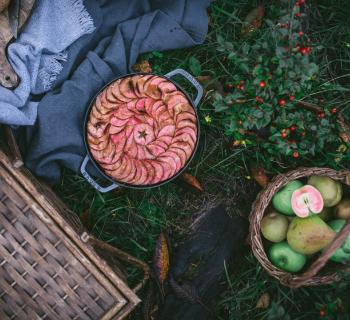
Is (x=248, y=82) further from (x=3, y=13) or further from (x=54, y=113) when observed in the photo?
(x=3, y=13)

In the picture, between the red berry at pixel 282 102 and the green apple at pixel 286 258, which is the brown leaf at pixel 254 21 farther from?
the green apple at pixel 286 258

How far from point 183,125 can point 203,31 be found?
1.88 ft

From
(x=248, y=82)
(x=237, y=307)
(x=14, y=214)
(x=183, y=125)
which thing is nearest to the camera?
(x=14, y=214)

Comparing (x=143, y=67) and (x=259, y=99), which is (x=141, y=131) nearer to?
(x=143, y=67)

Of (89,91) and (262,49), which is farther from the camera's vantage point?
(89,91)

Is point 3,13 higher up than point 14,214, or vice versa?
point 3,13

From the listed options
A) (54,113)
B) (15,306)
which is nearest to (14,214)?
(15,306)

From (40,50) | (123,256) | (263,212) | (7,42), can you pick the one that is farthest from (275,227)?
(7,42)

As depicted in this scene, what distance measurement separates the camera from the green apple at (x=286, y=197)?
2064 mm

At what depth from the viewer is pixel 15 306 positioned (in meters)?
1.91

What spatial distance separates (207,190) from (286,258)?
1.97 feet

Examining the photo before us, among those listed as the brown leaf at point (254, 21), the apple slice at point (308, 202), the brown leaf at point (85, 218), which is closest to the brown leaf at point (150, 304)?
the brown leaf at point (85, 218)

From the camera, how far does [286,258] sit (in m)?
2.03

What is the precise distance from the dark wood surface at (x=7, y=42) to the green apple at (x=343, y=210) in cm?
167
